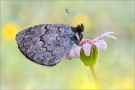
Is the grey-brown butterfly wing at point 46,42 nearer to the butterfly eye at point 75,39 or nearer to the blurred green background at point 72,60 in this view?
the butterfly eye at point 75,39

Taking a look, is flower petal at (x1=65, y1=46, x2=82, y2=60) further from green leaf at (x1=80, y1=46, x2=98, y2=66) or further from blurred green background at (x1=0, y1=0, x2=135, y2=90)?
blurred green background at (x1=0, y1=0, x2=135, y2=90)

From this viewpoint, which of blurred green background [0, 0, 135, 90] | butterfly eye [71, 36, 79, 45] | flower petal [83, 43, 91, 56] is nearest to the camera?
flower petal [83, 43, 91, 56]

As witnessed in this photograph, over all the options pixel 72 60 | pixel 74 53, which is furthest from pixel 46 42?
pixel 72 60

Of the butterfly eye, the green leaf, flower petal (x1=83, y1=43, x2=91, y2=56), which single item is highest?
the butterfly eye

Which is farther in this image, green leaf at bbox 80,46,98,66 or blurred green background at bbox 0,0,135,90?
blurred green background at bbox 0,0,135,90

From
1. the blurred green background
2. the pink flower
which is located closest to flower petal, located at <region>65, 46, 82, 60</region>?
the pink flower

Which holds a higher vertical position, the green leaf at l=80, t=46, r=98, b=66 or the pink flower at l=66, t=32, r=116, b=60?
the pink flower at l=66, t=32, r=116, b=60

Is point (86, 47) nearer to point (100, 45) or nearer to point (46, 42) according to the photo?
point (100, 45)

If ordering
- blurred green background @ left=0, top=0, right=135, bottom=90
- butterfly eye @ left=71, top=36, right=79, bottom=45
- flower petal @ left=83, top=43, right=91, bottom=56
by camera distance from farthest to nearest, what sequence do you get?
1. blurred green background @ left=0, top=0, right=135, bottom=90
2. butterfly eye @ left=71, top=36, right=79, bottom=45
3. flower petal @ left=83, top=43, right=91, bottom=56

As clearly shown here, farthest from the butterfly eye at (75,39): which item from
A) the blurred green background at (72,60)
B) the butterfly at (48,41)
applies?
the blurred green background at (72,60)
